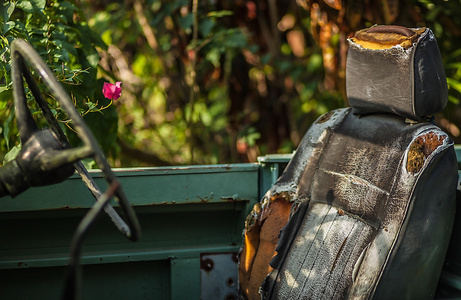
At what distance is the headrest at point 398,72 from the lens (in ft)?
4.29

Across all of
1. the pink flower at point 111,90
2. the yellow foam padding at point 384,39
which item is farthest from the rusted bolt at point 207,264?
the yellow foam padding at point 384,39

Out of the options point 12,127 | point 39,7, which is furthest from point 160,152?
point 39,7

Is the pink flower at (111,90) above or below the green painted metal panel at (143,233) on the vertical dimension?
above

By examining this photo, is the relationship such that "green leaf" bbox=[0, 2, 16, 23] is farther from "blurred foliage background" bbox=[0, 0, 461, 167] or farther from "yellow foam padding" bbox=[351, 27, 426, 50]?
"yellow foam padding" bbox=[351, 27, 426, 50]

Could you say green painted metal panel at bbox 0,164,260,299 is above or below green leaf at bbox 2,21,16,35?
below

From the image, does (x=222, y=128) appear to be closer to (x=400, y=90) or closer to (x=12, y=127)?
(x=12, y=127)

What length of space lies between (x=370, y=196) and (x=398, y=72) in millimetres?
322

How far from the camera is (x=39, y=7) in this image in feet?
5.86

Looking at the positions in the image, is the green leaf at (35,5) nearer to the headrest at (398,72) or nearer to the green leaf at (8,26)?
the green leaf at (8,26)

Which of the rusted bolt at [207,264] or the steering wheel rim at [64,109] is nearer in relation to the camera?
the steering wheel rim at [64,109]

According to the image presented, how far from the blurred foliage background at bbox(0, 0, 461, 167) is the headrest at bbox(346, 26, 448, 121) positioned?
4.54 feet

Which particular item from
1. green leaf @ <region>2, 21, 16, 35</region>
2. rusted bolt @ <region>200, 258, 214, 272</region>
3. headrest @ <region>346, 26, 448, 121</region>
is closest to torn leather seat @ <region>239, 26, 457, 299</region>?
headrest @ <region>346, 26, 448, 121</region>

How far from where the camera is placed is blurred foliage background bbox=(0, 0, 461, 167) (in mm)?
3029

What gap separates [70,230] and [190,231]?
0.40 metres
